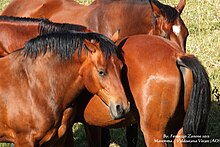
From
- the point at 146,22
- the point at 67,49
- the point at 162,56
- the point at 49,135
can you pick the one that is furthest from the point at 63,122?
the point at 146,22

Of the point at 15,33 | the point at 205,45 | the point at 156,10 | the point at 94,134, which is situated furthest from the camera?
the point at 205,45

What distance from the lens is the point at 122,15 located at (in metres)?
6.05

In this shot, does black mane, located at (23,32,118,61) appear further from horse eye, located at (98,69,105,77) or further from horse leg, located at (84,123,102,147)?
horse leg, located at (84,123,102,147)

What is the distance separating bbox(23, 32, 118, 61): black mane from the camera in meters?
4.02

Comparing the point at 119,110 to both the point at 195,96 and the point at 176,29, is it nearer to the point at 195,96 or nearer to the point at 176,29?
the point at 195,96

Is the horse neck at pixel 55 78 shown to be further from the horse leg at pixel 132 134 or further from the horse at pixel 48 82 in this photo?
the horse leg at pixel 132 134

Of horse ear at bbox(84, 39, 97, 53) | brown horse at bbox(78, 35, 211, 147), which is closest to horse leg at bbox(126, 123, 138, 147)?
brown horse at bbox(78, 35, 211, 147)

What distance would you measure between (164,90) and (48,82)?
40.3 inches

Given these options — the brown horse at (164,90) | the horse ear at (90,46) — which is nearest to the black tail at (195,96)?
the brown horse at (164,90)

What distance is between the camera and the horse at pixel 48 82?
13.0 ft

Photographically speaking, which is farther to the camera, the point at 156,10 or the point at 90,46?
the point at 156,10


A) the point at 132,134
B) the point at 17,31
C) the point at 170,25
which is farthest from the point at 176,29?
the point at 17,31

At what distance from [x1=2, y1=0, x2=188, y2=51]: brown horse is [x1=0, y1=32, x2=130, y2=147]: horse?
1529 millimetres

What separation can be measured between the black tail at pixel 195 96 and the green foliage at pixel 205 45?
182 cm
